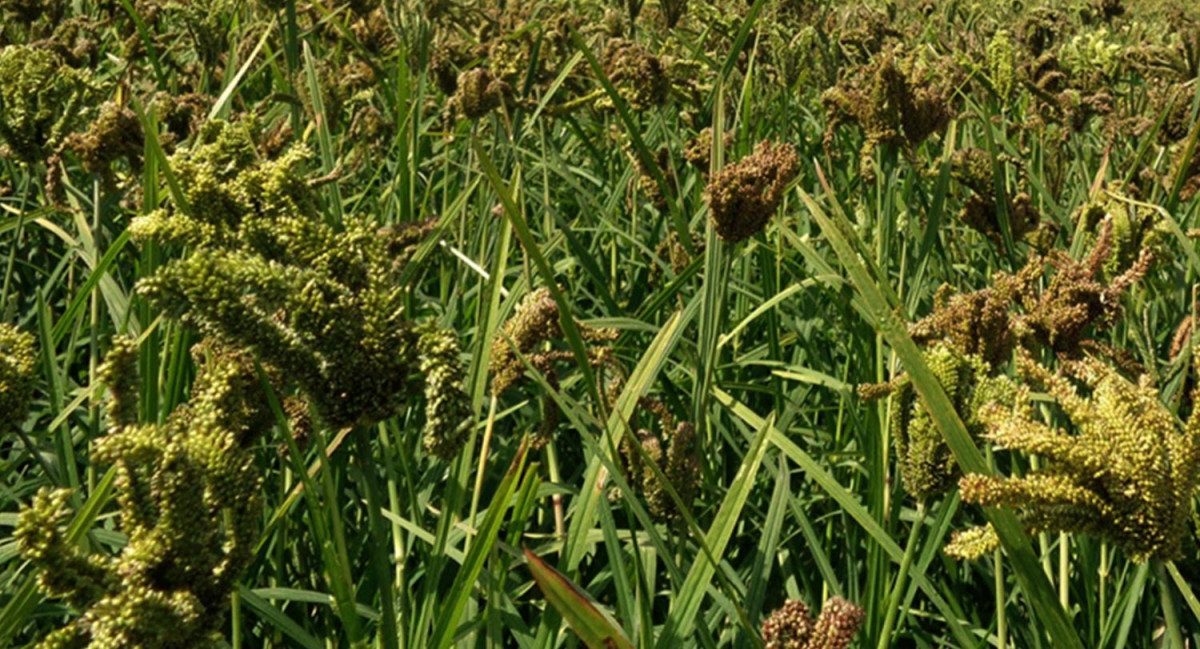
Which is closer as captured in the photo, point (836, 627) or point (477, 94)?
point (836, 627)

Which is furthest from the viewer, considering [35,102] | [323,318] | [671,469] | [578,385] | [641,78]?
[641,78]

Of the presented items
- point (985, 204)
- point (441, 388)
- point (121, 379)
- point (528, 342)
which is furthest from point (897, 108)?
point (121, 379)

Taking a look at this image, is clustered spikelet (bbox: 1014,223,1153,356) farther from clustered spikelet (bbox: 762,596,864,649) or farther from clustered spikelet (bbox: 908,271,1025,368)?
clustered spikelet (bbox: 762,596,864,649)

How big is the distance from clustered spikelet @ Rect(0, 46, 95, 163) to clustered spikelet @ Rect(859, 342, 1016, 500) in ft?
4.03

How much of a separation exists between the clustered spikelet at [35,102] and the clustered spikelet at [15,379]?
80 centimetres

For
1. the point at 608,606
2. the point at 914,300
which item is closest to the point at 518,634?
the point at 608,606

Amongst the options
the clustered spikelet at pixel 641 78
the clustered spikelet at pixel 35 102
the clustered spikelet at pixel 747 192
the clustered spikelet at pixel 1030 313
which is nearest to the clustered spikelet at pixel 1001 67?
the clustered spikelet at pixel 641 78

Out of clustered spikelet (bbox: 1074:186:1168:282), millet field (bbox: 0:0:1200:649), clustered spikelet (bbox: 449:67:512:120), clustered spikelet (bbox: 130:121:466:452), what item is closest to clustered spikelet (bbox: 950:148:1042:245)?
millet field (bbox: 0:0:1200:649)

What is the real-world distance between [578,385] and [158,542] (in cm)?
140

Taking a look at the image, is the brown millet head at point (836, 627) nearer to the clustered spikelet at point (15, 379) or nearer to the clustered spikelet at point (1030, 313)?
the clustered spikelet at point (1030, 313)

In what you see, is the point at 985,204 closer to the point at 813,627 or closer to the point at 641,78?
the point at 641,78

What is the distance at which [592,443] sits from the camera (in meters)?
1.22

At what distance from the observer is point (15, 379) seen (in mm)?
1129

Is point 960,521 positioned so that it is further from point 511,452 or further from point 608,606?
point 511,452
